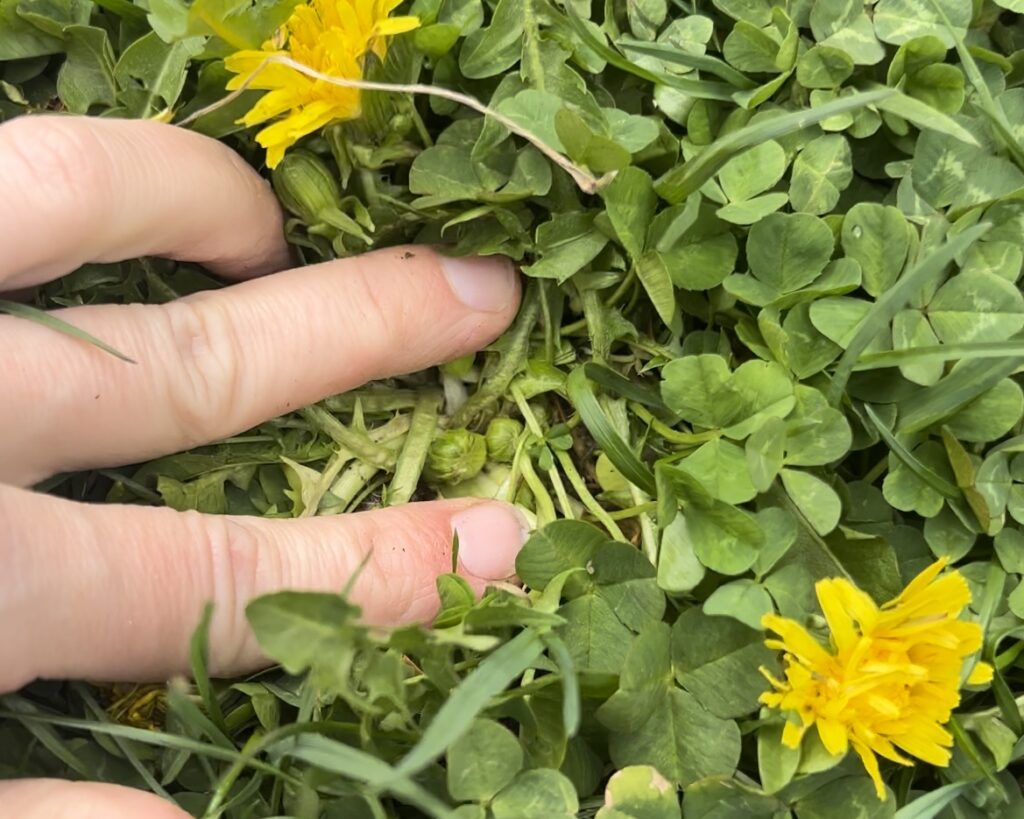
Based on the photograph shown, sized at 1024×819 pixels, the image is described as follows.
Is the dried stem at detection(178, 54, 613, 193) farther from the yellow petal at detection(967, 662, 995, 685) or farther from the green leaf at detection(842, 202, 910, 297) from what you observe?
the yellow petal at detection(967, 662, 995, 685)

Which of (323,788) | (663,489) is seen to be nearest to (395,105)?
(663,489)

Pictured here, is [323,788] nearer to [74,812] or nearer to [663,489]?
[74,812]

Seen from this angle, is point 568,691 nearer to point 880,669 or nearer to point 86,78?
point 880,669

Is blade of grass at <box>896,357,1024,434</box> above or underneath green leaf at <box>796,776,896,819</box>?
above

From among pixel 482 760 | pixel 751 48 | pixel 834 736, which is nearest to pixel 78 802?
pixel 482 760

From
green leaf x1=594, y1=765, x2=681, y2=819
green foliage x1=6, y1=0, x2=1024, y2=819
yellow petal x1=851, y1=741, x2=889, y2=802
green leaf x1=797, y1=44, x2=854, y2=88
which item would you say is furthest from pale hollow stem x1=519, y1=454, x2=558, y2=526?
green leaf x1=797, y1=44, x2=854, y2=88

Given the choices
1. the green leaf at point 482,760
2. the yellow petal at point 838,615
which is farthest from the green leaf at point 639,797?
the yellow petal at point 838,615
